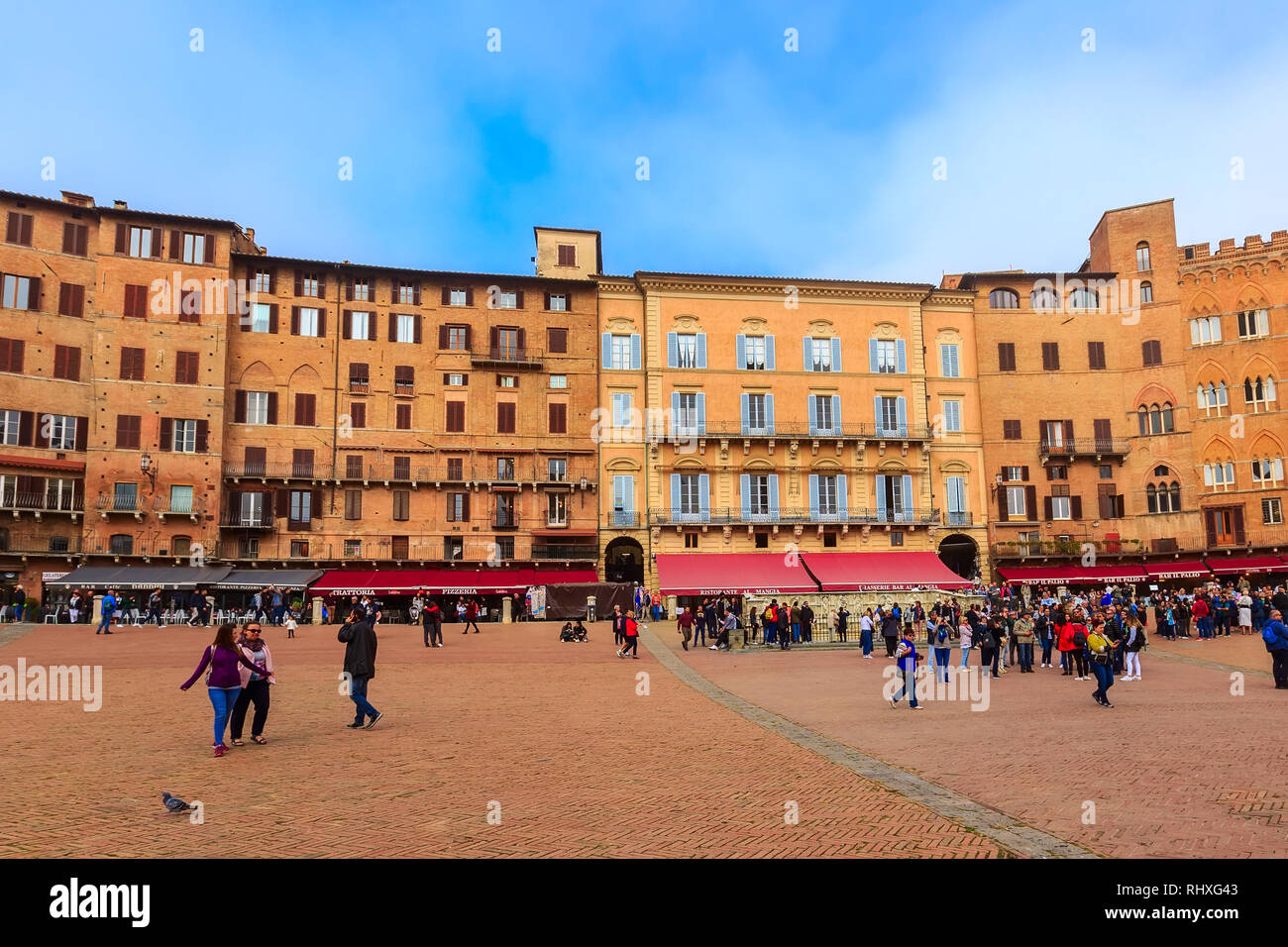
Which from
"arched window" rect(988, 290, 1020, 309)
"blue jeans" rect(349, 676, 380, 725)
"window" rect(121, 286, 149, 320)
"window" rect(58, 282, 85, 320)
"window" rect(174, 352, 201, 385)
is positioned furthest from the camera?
"arched window" rect(988, 290, 1020, 309)

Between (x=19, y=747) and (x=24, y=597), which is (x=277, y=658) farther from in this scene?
(x=24, y=597)

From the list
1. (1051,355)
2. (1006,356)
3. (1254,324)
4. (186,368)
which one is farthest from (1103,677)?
(1254,324)

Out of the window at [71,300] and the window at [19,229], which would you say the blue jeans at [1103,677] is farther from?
the window at [19,229]

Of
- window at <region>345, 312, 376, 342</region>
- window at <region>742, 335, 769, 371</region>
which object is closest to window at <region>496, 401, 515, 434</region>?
window at <region>345, 312, 376, 342</region>

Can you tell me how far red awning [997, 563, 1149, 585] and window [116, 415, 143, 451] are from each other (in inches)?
1733

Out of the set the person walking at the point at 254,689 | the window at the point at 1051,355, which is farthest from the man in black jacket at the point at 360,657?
the window at the point at 1051,355

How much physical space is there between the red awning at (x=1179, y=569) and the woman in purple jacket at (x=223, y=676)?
45863mm

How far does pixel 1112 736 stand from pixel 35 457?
1733 inches

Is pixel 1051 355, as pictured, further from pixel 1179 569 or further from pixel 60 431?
pixel 60 431

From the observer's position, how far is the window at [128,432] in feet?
129

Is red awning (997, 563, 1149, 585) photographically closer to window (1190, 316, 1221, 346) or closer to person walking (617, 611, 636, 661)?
window (1190, 316, 1221, 346)

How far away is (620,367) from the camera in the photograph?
44.5 metres

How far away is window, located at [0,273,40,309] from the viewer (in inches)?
1521

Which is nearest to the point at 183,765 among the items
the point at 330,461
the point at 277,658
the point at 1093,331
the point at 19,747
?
the point at 19,747
